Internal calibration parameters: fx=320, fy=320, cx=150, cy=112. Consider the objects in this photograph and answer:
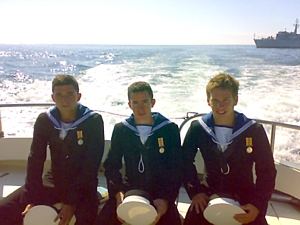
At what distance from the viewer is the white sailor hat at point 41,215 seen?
1.73m

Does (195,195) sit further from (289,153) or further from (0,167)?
(289,153)

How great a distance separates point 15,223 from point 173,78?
1024cm

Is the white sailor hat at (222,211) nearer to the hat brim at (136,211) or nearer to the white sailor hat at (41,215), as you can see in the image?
the hat brim at (136,211)

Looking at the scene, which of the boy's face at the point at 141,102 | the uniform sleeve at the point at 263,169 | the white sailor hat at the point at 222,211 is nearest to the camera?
the white sailor hat at the point at 222,211

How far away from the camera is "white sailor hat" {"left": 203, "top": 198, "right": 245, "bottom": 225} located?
1.58 meters

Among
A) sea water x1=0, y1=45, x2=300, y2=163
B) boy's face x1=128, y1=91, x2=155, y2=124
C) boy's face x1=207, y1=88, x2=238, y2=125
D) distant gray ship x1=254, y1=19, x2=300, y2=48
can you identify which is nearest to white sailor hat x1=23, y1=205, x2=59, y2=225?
boy's face x1=128, y1=91, x2=155, y2=124

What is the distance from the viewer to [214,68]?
1352 cm

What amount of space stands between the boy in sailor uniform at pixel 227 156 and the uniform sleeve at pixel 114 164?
402 mm

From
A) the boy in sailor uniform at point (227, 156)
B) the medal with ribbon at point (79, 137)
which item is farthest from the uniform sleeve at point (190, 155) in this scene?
the medal with ribbon at point (79, 137)

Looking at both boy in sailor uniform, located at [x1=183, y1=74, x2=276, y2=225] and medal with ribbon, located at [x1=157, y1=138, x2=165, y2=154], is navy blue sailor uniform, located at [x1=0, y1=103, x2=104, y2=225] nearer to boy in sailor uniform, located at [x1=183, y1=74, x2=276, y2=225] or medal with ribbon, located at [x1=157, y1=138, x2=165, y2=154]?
medal with ribbon, located at [x1=157, y1=138, x2=165, y2=154]

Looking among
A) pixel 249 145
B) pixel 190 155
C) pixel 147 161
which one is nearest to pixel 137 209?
pixel 147 161

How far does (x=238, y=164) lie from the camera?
177 centimetres

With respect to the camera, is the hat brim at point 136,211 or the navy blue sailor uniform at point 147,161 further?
the navy blue sailor uniform at point 147,161

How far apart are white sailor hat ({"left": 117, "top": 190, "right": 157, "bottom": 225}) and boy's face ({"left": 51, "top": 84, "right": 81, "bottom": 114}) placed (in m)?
0.68
